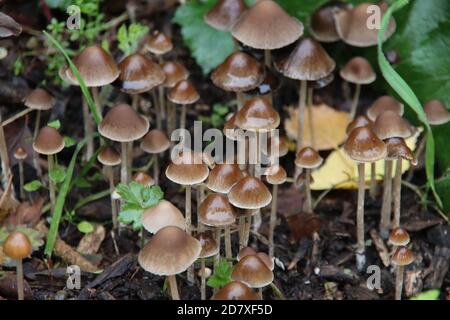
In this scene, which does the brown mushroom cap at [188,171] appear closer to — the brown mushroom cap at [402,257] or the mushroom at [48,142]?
the mushroom at [48,142]

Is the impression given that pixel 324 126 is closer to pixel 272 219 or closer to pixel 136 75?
pixel 272 219

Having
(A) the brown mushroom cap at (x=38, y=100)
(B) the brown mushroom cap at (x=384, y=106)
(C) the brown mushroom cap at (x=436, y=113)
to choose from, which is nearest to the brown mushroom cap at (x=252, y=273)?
(B) the brown mushroom cap at (x=384, y=106)

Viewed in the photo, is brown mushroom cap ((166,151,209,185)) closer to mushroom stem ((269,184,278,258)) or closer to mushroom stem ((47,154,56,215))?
mushroom stem ((269,184,278,258))

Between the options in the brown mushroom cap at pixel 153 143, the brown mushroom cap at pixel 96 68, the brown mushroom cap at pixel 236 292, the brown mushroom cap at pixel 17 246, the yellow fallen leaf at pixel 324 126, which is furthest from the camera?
the yellow fallen leaf at pixel 324 126

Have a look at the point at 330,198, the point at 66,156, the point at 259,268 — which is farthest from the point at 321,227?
the point at 66,156

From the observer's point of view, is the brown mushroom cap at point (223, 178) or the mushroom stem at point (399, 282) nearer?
the brown mushroom cap at point (223, 178)

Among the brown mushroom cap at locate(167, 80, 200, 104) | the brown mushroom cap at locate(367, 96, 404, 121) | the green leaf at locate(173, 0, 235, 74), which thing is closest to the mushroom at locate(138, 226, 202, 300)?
the brown mushroom cap at locate(167, 80, 200, 104)

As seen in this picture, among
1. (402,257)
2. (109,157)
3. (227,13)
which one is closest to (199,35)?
(227,13)

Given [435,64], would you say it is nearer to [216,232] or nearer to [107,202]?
[216,232]
